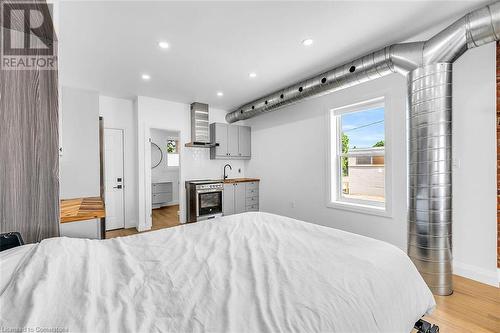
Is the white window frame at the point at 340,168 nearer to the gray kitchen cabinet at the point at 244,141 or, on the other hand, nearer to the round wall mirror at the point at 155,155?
the gray kitchen cabinet at the point at 244,141

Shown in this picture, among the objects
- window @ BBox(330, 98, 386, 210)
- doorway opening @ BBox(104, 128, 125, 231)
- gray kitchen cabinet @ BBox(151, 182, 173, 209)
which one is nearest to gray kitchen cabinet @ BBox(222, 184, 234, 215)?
doorway opening @ BBox(104, 128, 125, 231)

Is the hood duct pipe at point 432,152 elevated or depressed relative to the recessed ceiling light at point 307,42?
depressed

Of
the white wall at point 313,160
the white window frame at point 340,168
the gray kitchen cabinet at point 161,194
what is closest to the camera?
the white wall at point 313,160


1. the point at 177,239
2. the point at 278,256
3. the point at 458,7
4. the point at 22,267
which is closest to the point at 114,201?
the point at 177,239

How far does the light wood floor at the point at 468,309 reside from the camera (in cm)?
163

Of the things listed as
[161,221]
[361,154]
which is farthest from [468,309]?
[161,221]

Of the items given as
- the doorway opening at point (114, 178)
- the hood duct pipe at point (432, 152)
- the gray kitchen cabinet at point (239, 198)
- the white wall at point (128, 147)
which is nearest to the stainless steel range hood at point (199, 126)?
the white wall at point (128, 147)

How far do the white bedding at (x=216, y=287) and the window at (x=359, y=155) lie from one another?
214 centimetres

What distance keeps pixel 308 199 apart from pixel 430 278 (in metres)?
2.07

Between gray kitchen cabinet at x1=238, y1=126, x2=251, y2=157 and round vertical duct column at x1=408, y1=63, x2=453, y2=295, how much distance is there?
368 centimetres

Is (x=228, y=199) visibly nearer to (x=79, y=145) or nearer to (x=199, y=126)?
(x=199, y=126)

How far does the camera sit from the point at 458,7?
1.90 meters

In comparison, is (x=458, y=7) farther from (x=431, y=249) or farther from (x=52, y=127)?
(x=52, y=127)

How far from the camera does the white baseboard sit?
6.91 ft
